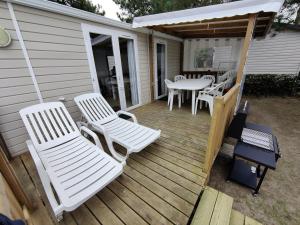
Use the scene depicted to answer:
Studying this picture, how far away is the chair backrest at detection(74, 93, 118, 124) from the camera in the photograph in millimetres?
2688

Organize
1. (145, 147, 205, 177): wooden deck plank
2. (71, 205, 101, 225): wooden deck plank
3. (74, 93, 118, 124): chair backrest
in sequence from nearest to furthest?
(71, 205, 101, 225): wooden deck plank, (145, 147, 205, 177): wooden deck plank, (74, 93, 118, 124): chair backrest

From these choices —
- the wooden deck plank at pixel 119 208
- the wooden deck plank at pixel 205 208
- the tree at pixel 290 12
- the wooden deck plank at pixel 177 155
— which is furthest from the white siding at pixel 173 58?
the tree at pixel 290 12

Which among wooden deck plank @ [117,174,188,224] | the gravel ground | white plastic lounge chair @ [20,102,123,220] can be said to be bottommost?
the gravel ground

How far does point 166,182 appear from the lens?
1.82 metres

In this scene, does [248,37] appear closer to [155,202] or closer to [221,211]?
[221,211]

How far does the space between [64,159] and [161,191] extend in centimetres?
128

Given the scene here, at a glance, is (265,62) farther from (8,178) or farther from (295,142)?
(8,178)

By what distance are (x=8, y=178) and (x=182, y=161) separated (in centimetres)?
199

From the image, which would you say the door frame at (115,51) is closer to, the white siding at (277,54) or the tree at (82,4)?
the tree at (82,4)

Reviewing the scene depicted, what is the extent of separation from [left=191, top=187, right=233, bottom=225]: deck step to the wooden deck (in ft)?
0.50

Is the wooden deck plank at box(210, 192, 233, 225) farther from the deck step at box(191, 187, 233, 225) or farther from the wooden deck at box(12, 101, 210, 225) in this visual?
the wooden deck at box(12, 101, 210, 225)

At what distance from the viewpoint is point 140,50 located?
426 centimetres

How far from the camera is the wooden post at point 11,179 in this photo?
1.30 metres

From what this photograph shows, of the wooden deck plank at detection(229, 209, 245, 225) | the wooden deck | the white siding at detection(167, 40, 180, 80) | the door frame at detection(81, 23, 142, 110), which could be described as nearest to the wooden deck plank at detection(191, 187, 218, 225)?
the wooden deck
